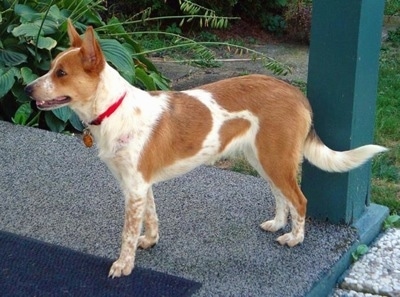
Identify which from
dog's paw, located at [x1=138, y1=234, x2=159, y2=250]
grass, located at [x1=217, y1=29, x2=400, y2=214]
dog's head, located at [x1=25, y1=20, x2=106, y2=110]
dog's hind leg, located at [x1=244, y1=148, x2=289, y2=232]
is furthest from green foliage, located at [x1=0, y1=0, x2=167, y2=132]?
dog's head, located at [x1=25, y1=20, x2=106, y2=110]

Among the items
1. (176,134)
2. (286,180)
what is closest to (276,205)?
(286,180)

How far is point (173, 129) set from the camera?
3.87 metres

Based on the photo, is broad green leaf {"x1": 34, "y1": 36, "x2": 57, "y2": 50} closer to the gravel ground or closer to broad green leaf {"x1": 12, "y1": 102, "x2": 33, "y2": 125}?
broad green leaf {"x1": 12, "y1": 102, "x2": 33, "y2": 125}

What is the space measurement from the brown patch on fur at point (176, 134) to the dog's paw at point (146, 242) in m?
0.49

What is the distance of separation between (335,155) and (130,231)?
1161 mm

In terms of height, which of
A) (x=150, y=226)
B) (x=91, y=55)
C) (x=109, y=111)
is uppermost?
(x=91, y=55)

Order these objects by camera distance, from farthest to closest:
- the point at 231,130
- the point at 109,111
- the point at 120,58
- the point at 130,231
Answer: the point at 120,58
the point at 231,130
the point at 130,231
the point at 109,111

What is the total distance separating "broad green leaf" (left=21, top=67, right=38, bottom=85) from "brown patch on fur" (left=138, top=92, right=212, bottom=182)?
2756mm

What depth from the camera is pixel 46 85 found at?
359cm

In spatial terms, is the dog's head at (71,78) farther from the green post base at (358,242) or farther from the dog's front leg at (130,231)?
the green post base at (358,242)

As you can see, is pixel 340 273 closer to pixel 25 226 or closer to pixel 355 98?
pixel 355 98

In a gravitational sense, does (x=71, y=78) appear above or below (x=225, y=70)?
above

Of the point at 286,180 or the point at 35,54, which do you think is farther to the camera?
the point at 35,54

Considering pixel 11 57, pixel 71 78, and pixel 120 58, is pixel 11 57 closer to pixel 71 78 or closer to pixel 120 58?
pixel 120 58
